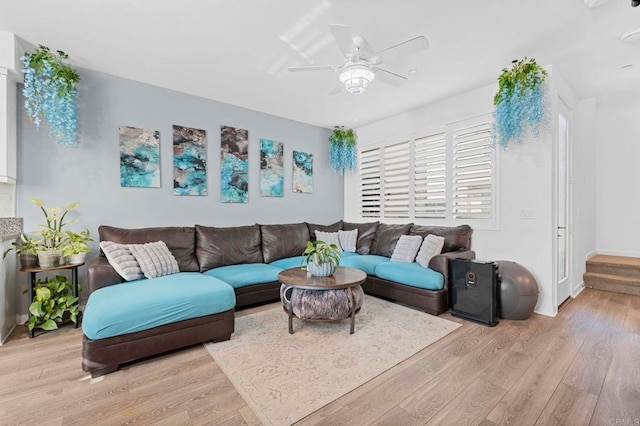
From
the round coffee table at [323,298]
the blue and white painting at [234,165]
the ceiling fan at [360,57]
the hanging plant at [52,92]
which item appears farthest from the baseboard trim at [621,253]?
the hanging plant at [52,92]

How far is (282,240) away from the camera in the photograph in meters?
4.55

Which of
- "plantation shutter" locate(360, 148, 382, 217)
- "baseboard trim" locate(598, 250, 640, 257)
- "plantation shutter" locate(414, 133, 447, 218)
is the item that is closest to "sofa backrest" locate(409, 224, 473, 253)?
"plantation shutter" locate(414, 133, 447, 218)

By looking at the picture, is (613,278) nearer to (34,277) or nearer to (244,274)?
(244,274)

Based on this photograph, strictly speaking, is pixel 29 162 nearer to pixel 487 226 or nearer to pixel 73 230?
pixel 73 230

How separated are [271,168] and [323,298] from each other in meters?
2.83

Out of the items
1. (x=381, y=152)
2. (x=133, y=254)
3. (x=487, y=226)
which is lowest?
(x=133, y=254)

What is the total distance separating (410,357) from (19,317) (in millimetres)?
4119

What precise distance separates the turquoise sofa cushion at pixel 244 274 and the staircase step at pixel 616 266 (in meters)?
4.96

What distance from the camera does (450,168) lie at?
4336 millimetres

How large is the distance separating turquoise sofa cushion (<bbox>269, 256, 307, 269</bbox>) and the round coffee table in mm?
1098

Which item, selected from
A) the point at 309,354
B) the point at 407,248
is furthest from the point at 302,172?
the point at 309,354

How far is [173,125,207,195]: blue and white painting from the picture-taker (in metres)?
3.99

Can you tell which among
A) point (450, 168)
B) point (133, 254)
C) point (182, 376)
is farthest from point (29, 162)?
point (450, 168)

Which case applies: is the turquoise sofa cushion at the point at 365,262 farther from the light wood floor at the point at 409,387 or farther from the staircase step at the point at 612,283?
the staircase step at the point at 612,283
